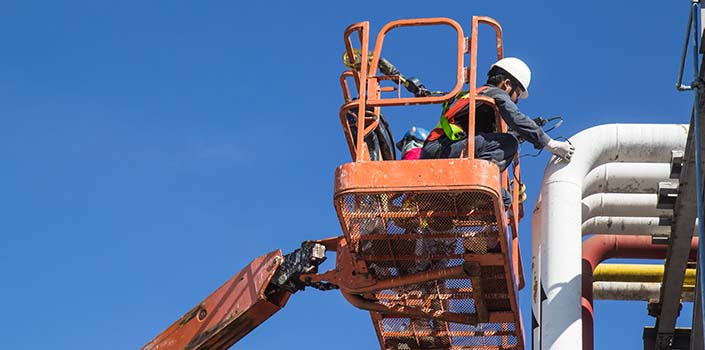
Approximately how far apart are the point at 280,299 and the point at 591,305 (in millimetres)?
4152

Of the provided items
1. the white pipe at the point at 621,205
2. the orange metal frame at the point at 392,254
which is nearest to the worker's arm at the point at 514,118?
the orange metal frame at the point at 392,254

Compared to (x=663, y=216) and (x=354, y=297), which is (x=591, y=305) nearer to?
(x=663, y=216)

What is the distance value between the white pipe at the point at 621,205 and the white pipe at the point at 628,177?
8.3 inches

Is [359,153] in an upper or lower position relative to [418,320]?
upper

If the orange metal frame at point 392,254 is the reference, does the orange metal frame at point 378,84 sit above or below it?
above

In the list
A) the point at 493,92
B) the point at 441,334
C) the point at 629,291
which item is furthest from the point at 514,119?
the point at 629,291

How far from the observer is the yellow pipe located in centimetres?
1841

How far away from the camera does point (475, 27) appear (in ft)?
42.4

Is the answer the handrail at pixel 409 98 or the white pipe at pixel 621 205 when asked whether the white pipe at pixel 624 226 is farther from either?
the handrail at pixel 409 98

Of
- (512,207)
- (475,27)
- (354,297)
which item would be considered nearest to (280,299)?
(354,297)

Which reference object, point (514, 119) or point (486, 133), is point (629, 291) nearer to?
point (486, 133)

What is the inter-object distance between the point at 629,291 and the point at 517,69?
5.67 m

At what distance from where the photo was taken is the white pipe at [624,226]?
1664 cm

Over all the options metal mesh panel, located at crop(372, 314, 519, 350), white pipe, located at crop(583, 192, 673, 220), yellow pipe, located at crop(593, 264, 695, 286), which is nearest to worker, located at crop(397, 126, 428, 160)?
metal mesh panel, located at crop(372, 314, 519, 350)
